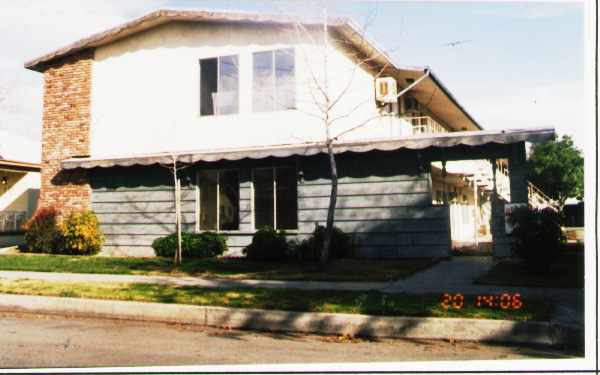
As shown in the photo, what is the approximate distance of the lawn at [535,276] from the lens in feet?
29.5

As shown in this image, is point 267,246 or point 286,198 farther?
point 286,198

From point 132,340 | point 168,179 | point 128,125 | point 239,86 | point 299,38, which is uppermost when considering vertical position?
point 299,38

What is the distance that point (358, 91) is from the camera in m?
16.3

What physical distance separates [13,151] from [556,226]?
1398 inches

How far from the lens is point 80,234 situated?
1556cm

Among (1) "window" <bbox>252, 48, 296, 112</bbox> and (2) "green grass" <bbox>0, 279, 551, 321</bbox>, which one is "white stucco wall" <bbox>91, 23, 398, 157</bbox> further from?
(2) "green grass" <bbox>0, 279, 551, 321</bbox>

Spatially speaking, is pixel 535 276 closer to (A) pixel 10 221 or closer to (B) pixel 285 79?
(B) pixel 285 79

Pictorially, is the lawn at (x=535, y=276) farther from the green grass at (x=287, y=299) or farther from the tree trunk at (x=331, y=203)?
the tree trunk at (x=331, y=203)

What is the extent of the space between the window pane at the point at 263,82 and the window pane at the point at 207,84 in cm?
144

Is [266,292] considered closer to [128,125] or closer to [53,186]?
[128,125]

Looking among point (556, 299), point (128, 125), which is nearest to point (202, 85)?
point (128, 125)

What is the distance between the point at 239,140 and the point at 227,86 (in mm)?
1742

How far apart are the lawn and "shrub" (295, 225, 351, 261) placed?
3786mm

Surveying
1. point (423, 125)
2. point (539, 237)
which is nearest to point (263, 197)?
point (539, 237)
